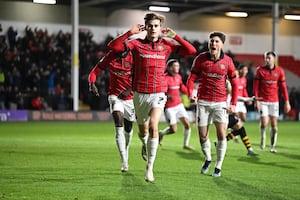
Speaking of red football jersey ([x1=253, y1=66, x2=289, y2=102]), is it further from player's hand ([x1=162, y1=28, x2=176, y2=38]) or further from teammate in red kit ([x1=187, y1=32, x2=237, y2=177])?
player's hand ([x1=162, y1=28, x2=176, y2=38])

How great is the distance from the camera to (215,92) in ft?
38.3

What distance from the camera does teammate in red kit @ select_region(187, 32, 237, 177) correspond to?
37.8 ft

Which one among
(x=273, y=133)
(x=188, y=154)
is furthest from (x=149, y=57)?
(x=273, y=133)

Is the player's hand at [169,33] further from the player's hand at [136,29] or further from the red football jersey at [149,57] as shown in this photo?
the player's hand at [136,29]

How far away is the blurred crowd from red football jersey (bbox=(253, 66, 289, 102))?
15391 mm

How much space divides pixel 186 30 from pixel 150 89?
99.2 feet

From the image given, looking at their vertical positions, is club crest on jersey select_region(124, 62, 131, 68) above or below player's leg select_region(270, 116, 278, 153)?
above

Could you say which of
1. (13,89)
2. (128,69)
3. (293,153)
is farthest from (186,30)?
(128,69)

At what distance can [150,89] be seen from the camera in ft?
35.2

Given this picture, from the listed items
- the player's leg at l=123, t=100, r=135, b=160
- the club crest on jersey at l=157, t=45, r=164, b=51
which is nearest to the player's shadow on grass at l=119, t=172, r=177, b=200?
the player's leg at l=123, t=100, r=135, b=160

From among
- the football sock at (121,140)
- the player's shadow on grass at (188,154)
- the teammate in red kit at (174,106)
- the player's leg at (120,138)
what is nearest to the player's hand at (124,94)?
the player's leg at (120,138)

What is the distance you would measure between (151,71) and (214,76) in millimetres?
1428

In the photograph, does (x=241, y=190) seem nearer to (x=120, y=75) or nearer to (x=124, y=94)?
(x=124, y=94)

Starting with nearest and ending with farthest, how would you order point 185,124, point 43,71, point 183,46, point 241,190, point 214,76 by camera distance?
point 241,190, point 183,46, point 214,76, point 185,124, point 43,71
